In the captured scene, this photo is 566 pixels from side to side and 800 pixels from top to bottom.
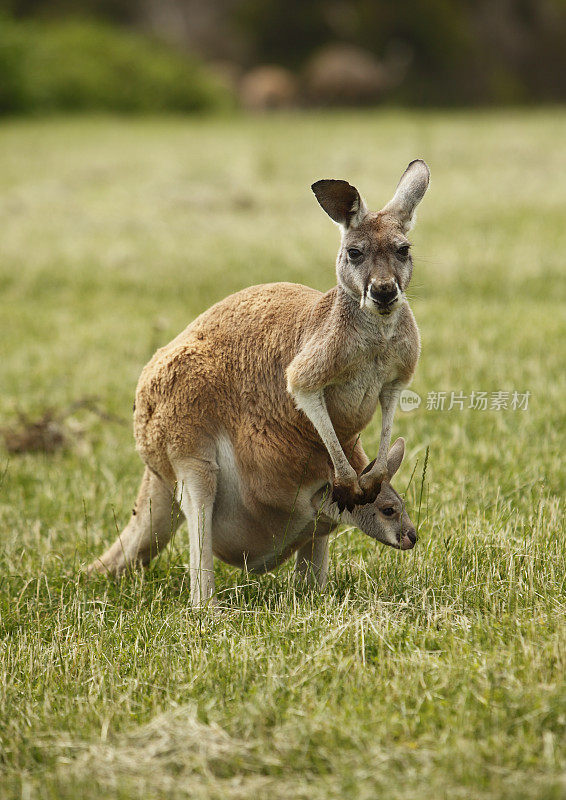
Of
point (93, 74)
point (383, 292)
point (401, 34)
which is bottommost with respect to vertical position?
point (383, 292)

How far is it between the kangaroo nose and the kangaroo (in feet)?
0.17

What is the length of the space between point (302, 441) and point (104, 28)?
2332 centimetres

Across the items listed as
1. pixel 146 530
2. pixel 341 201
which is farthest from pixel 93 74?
pixel 341 201

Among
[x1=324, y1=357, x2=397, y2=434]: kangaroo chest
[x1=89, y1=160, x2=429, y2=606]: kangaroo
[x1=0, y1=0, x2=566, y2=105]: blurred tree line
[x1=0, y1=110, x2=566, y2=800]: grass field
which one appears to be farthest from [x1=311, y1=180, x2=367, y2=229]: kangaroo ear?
[x1=0, y1=0, x2=566, y2=105]: blurred tree line

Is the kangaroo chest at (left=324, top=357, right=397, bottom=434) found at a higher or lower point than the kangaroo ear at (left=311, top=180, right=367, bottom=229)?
lower

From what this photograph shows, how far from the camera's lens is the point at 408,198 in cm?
273

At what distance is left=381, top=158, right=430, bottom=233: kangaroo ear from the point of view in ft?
8.91

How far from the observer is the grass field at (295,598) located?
2.13 meters

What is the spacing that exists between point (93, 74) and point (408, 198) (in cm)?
2041

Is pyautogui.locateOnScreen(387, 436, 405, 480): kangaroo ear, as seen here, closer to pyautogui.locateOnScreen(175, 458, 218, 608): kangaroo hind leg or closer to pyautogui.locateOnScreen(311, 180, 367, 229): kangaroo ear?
Answer: pyautogui.locateOnScreen(175, 458, 218, 608): kangaroo hind leg

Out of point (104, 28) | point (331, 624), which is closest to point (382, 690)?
point (331, 624)

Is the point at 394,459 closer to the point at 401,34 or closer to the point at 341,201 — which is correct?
the point at 341,201

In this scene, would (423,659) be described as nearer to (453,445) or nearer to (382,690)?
(382,690)

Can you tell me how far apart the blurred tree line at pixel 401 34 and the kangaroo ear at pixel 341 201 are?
23.8m
